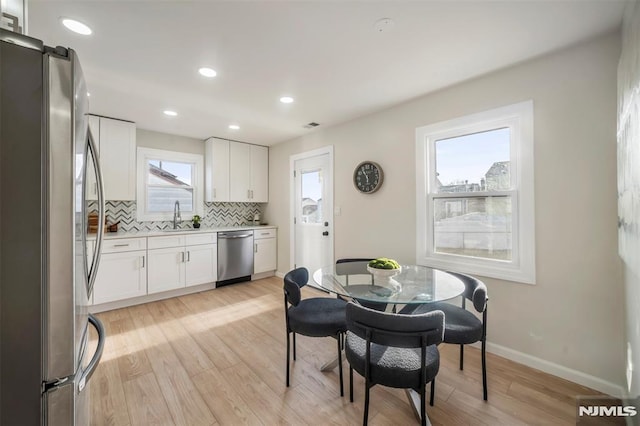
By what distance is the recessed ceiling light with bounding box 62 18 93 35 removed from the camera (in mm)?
1673

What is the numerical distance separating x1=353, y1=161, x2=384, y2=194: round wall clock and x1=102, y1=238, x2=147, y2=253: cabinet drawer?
2871 mm

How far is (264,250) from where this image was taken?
185 inches

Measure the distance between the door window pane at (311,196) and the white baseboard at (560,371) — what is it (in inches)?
102

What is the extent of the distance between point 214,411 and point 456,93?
3.22 meters

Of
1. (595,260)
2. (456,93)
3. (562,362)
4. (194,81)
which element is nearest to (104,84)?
(194,81)

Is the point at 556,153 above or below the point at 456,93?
below

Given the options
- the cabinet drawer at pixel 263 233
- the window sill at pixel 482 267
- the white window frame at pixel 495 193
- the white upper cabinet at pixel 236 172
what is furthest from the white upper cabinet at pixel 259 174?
the window sill at pixel 482 267

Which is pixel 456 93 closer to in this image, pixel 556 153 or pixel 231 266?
pixel 556 153

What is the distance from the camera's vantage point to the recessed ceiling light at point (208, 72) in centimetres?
225

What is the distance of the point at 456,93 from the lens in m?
2.55

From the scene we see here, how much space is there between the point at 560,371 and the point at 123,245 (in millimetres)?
4511

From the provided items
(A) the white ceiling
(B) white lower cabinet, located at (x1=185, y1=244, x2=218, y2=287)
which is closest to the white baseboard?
(A) the white ceiling
